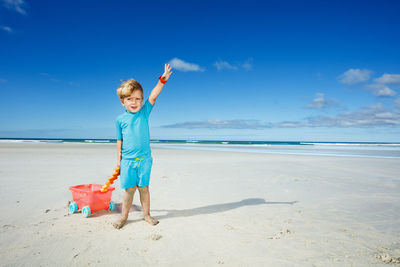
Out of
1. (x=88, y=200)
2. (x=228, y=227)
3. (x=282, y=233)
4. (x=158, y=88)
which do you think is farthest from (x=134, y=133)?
(x=282, y=233)

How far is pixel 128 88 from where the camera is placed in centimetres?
339

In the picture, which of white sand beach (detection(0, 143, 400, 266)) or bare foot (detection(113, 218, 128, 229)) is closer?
white sand beach (detection(0, 143, 400, 266))

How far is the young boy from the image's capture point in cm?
337

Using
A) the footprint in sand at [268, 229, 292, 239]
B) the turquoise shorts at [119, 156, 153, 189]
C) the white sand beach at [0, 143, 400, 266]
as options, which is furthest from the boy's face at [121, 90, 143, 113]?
the footprint in sand at [268, 229, 292, 239]

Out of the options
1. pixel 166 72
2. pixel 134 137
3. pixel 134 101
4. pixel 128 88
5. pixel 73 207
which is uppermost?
pixel 166 72

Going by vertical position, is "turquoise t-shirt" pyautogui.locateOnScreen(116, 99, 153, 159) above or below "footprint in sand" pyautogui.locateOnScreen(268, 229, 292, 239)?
above

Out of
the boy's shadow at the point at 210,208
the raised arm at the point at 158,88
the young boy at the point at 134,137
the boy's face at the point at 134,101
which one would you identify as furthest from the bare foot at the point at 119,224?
the raised arm at the point at 158,88

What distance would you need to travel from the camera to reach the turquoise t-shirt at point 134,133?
132 inches

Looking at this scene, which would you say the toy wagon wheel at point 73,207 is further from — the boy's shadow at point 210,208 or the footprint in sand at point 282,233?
the footprint in sand at point 282,233

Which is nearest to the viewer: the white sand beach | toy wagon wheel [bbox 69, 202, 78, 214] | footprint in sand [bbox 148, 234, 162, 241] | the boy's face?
the white sand beach

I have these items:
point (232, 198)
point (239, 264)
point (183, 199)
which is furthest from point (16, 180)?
point (239, 264)

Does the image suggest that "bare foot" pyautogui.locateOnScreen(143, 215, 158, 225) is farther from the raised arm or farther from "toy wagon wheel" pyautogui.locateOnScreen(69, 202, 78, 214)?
the raised arm

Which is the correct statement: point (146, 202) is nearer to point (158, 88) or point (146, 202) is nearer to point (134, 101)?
point (134, 101)

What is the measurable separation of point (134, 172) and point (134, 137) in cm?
52
